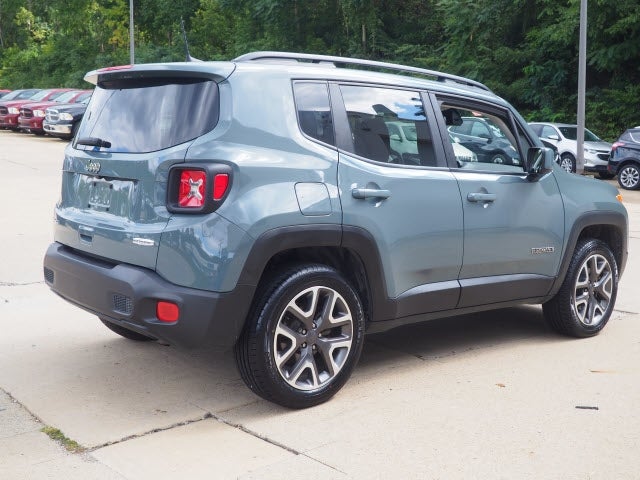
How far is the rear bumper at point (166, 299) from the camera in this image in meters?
4.37

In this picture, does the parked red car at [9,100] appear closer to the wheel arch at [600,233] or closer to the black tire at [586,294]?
A: the wheel arch at [600,233]

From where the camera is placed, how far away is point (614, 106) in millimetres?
28047

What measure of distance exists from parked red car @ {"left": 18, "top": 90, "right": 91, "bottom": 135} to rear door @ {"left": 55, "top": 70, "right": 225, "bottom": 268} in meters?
27.4

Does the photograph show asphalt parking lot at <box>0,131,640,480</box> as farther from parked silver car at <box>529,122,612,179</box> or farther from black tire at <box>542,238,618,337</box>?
parked silver car at <box>529,122,612,179</box>

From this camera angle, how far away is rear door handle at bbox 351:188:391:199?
4875mm

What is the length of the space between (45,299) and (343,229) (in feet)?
11.3

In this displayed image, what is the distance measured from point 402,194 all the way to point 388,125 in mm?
419

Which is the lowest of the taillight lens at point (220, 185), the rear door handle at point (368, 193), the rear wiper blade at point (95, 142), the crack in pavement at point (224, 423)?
the crack in pavement at point (224, 423)

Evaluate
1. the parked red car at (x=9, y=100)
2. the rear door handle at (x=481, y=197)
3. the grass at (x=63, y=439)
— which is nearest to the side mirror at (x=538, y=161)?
the rear door handle at (x=481, y=197)

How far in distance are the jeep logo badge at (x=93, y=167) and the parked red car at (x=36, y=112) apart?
27.5m

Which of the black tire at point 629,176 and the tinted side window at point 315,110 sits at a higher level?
the tinted side window at point 315,110

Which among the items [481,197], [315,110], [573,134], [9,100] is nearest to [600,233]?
[481,197]

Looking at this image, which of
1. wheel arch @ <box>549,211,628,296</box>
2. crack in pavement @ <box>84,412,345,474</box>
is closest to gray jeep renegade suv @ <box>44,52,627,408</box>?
crack in pavement @ <box>84,412,345,474</box>

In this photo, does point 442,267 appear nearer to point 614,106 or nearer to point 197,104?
point 197,104
